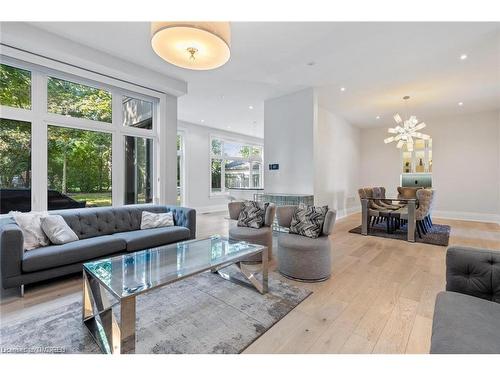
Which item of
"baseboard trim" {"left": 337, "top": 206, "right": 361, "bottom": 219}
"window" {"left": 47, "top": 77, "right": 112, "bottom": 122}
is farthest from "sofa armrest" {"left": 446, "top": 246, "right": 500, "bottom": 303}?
"baseboard trim" {"left": 337, "top": 206, "right": 361, "bottom": 219}

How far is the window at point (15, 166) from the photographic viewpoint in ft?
10.5

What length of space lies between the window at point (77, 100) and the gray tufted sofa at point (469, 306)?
197 inches

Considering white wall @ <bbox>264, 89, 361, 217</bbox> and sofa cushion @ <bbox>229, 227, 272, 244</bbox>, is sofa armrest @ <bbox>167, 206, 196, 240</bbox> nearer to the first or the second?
sofa cushion @ <bbox>229, 227, 272, 244</bbox>

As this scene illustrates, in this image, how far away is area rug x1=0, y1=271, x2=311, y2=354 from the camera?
66.3 inches

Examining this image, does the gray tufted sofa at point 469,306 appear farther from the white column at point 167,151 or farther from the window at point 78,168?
the window at point 78,168

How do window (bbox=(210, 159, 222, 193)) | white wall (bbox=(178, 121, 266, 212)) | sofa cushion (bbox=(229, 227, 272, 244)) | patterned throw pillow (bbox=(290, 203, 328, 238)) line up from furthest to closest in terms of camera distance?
window (bbox=(210, 159, 222, 193))
white wall (bbox=(178, 121, 266, 212))
sofa cushion (bbox=(229, 227, 272, 244))
patterned throw pillow (bbox=(290, 203, 328, 238))

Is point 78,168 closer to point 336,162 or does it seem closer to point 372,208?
→ point 372,208

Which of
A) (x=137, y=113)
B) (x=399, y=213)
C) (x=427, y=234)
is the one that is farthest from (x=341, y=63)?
(x=427, y=234)

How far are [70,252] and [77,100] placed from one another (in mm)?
2592

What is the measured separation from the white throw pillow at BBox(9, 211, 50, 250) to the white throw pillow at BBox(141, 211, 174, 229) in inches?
48.4

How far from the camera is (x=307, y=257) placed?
8.94 feet
